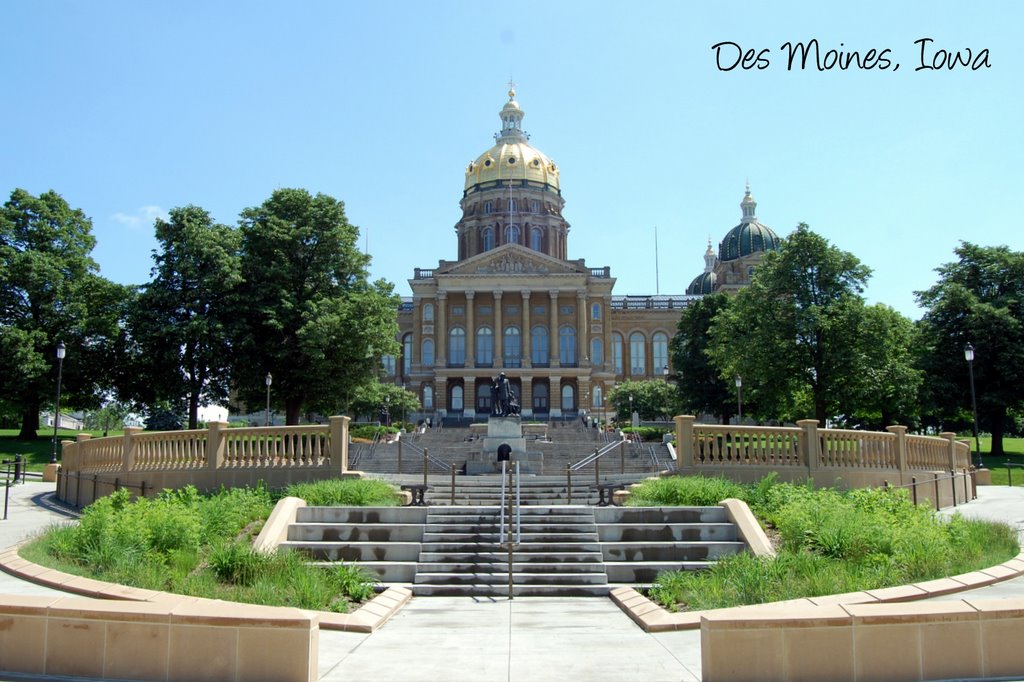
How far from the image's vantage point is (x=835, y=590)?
34.9 ft

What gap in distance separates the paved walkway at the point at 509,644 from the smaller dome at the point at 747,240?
93.7 meters

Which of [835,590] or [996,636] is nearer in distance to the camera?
[996,636]

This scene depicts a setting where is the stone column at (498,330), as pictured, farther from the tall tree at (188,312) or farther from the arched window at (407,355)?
the tall tree at (188,312)

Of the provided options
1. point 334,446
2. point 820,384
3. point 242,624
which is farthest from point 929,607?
point 820,384

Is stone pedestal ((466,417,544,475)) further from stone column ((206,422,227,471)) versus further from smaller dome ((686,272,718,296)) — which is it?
smaller dome ((686,272,718,296))

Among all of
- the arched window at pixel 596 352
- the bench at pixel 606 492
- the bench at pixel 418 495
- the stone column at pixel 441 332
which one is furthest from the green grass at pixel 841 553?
the arched window at pixel 596 352

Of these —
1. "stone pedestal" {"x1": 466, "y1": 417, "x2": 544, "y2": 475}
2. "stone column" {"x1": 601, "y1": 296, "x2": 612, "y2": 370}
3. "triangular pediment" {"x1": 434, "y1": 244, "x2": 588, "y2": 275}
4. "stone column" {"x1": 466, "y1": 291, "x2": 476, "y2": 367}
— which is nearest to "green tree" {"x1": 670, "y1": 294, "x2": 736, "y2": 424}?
"stone column" {"x1": 601, "y1": 296, "x2": 612, "y2": 370}

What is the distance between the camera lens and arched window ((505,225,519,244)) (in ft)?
304

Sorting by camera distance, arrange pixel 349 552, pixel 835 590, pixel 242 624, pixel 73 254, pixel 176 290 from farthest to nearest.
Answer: pixel 73 254
pixel 176 290
pixel 349 552
pixel 835 590
pixel 242 624

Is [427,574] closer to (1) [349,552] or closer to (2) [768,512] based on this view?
(1) [349,552]

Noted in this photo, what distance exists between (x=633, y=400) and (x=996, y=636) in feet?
207

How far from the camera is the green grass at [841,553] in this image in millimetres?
10898

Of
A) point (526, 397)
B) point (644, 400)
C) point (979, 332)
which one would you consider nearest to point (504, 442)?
point (979, 332)

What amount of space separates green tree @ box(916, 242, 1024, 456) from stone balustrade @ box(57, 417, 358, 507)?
115 feet
